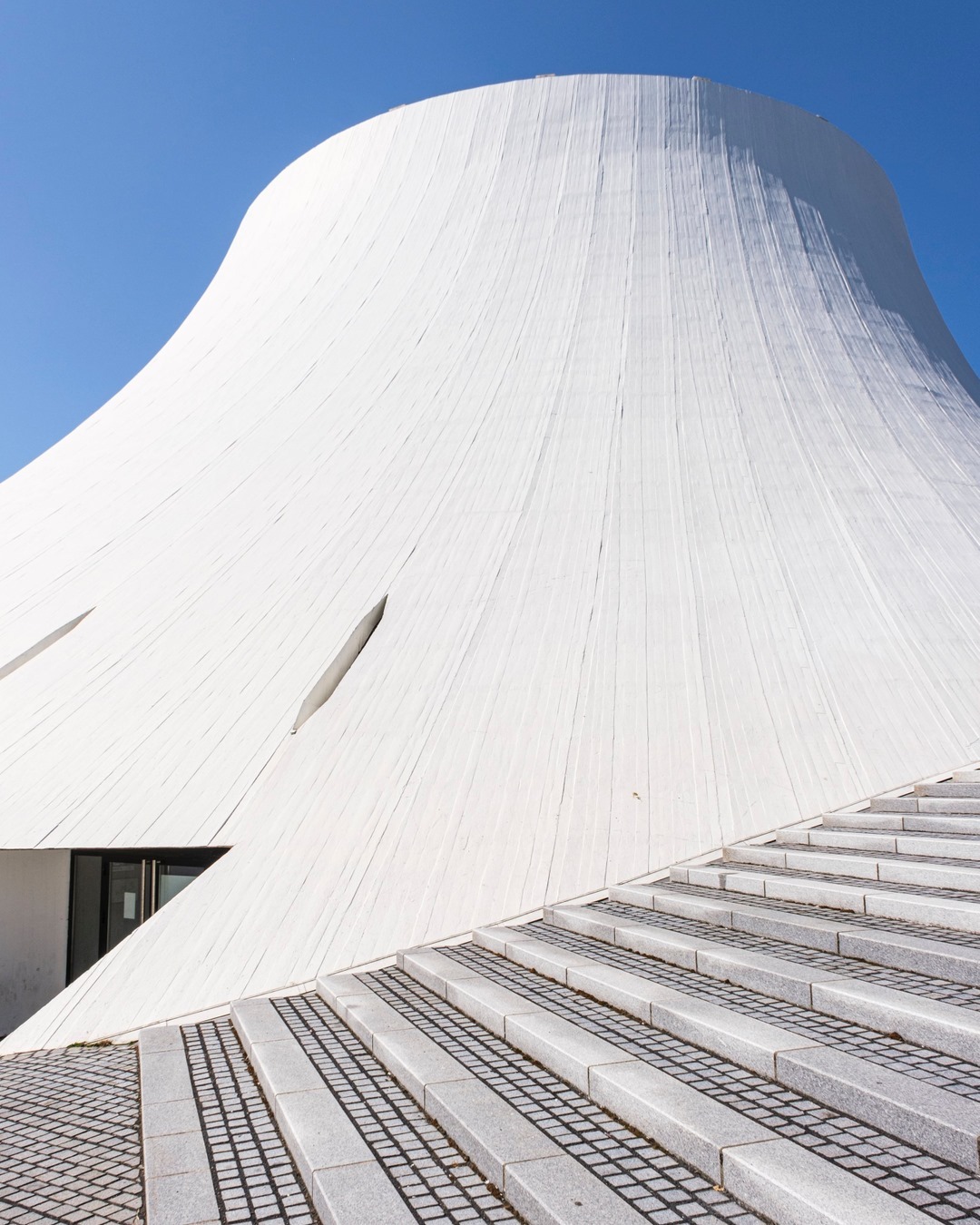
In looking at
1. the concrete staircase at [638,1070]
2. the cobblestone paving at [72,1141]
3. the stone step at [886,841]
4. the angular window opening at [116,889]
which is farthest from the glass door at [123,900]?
the stone step at [886,841]

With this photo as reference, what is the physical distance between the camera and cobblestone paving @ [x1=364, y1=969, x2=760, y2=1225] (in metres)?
1.84

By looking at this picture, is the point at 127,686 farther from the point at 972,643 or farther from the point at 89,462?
the point at 972,643

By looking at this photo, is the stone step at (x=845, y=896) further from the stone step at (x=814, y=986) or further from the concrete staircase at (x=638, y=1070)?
the stone step at (x=814, y=986)

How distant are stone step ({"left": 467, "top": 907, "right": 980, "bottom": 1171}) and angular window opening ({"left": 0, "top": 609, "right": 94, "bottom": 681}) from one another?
441 cm

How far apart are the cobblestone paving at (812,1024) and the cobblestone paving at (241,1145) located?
3.98 feet

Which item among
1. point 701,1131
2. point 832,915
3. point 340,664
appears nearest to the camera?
point 701,1131

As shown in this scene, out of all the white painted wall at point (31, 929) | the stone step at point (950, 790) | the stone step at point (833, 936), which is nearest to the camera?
the stone step at point (833, 936)

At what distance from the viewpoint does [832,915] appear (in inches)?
131

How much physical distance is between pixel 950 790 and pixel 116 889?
4.54 m

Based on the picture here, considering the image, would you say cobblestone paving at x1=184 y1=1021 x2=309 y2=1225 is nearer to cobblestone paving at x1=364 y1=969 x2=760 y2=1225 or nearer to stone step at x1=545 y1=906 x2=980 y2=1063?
cobblestone paving at x1=364 y1=969 x2=760 y2=1225

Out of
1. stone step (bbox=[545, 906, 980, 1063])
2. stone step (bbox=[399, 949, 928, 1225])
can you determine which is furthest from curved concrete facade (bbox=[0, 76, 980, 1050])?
stone step (bbox=[399, 949, 928, 1225])

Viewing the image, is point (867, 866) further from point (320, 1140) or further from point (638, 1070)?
point (320, 1140)

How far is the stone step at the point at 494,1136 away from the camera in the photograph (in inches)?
73.2

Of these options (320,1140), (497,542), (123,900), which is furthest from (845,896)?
(123,900)
